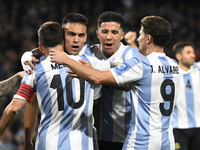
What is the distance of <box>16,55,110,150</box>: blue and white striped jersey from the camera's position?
9.32 ft

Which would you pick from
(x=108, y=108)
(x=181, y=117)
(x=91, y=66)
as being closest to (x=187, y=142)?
(x=181, y=117)

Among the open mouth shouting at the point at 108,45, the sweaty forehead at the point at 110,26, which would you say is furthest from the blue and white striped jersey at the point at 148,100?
the sweaty forehead at the point at 110,26

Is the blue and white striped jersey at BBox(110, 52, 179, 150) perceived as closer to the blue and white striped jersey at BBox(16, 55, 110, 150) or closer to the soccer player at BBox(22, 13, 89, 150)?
the blue and white striped jersey at BBox(16, 55, 110, 150)

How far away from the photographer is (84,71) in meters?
2.75

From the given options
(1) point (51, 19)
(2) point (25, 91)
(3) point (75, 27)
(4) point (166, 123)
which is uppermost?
(1) point (51, 19)

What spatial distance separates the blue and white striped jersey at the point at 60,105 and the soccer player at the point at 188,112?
2892mm

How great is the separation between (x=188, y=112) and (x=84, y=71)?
326 centimetres

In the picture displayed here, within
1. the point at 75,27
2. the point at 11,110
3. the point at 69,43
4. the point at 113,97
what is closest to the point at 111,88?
the point at 113,97

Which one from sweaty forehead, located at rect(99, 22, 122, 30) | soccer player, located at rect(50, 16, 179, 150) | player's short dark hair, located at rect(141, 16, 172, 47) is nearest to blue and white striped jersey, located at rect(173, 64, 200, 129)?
sweaty forehead, located at rect(99, 22, 122, 30)

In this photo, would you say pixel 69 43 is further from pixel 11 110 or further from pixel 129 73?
pixel 11 110

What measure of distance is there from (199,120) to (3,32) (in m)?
6.43

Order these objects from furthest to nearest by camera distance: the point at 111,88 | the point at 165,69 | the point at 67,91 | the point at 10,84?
the point at 111,88
the point at 10,84
the point at 165,69
the point at 67,91

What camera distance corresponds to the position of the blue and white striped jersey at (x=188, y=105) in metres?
5.38

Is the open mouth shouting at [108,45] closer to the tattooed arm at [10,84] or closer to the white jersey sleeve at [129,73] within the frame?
the white jersey sleeve at [129,73]
